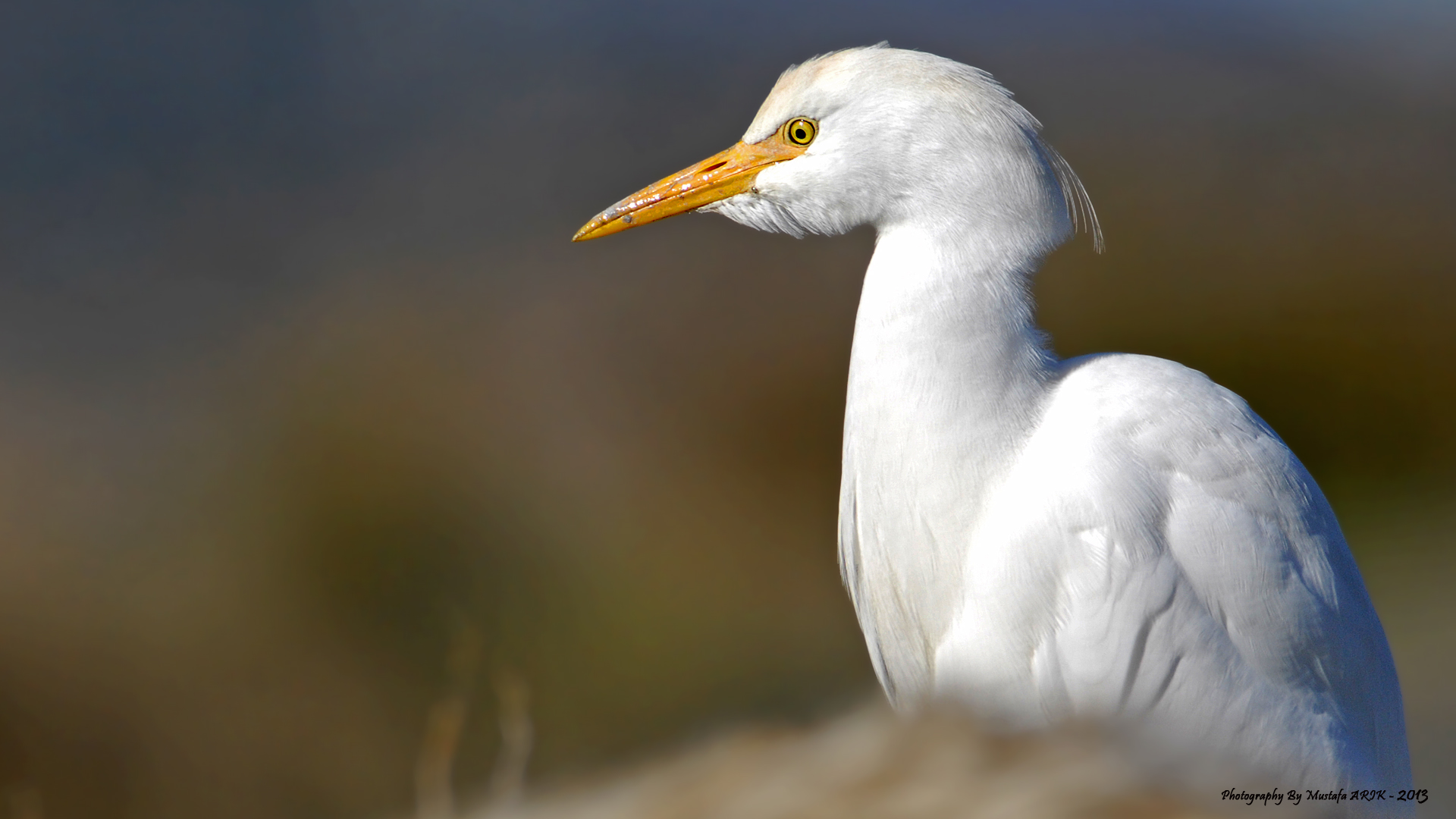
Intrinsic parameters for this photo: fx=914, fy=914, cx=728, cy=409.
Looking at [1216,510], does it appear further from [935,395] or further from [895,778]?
[895,778]

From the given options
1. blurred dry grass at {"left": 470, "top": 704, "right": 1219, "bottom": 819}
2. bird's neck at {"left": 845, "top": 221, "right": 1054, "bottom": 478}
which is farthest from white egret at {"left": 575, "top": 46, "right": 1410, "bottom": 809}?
blurred dry grass at {"left": 470, "top": 704, "right": 1219, "bottom": 819}

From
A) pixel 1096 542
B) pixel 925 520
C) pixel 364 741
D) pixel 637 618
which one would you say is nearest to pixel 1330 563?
pixel 1096 542

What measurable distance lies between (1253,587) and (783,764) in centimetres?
74

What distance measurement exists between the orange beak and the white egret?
0.20 feet

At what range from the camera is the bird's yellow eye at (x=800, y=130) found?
3.61 ft

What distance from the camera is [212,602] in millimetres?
2961

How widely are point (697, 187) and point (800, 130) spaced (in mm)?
156

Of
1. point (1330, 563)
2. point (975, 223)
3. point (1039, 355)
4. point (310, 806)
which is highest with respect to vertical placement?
point (975, 223)

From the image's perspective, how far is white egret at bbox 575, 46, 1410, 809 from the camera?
99cm

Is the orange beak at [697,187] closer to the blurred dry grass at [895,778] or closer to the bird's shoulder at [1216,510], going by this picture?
the bird's shoulder at [1216,510]

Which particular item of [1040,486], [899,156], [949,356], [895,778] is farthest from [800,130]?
[895,778]

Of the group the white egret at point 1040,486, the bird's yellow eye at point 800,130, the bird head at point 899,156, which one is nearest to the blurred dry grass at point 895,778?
the white egret at point 1040,486

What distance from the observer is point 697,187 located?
119 centimetres

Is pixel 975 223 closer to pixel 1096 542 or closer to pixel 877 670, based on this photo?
pixel 1096 542
